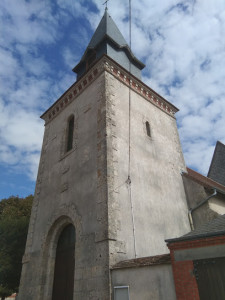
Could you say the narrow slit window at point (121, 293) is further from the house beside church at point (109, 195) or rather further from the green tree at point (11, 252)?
the green tree at point (11, 252)

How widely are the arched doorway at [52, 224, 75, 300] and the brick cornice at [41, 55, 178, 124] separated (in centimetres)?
619

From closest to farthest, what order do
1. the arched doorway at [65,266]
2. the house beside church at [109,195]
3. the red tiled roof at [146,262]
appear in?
the red tiled roof at [146,262], the house beside church at [109,195], the arched doorway at [65,266]

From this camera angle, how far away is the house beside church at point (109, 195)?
6.03 m

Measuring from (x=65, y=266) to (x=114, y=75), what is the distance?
25.1 feet

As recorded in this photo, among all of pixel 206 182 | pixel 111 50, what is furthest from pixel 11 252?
pixel 111 50

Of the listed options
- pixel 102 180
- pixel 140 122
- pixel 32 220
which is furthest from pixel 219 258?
pixel 32 220

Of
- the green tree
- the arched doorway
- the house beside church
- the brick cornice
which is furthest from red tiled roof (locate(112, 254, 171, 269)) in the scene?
the green tree

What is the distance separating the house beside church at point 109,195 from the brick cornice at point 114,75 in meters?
0.05

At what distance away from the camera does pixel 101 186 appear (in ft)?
23.6

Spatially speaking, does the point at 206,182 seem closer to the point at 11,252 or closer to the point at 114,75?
the point at 114,75

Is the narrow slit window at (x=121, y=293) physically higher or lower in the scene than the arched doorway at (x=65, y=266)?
lower

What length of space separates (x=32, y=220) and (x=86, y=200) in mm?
3734

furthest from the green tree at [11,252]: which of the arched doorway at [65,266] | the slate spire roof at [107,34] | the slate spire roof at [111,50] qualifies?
the slate spire roof at [107,34]

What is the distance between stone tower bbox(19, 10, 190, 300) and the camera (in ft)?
21.9
